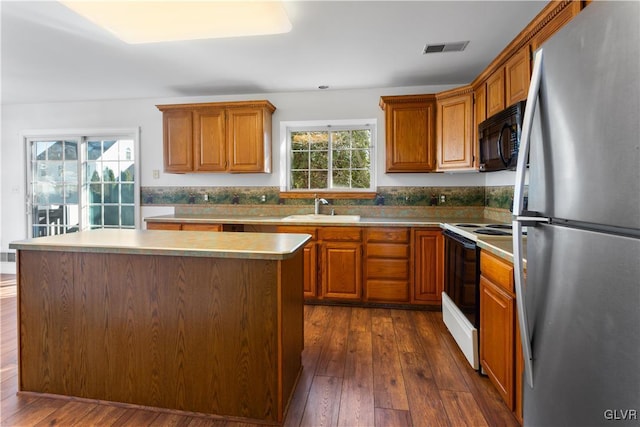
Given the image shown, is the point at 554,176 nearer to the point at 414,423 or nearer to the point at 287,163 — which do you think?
the point at 414,423

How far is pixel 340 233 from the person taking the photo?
11.2 feet

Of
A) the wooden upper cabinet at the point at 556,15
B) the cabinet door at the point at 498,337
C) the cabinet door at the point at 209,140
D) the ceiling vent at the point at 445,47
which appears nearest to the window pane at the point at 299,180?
the cabinet door at the point at 209,140

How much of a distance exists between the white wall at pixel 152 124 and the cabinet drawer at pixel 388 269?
1077mm

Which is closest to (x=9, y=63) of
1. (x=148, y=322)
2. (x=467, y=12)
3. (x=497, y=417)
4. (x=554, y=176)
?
(x=148, y=322)

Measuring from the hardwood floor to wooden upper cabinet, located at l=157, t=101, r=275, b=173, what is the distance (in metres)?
2.18

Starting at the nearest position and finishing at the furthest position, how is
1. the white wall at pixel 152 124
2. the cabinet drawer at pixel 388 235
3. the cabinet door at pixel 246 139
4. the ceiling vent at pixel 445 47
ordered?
the ceiling vent at pixel 445 47
the cabinet drawer at pixel 388 235
the cabinet door at pixel 246 139
the white wall at pixel 152 124

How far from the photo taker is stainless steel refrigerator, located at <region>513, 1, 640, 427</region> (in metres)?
0.68

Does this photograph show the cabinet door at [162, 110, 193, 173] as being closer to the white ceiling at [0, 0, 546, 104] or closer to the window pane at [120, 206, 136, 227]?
the white ceiling at [0, 0, 546, 104]

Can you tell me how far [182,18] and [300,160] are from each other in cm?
228

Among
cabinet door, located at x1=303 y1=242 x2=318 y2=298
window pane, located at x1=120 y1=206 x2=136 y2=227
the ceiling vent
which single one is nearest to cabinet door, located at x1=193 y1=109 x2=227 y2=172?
window pane, located at x1=120 y1=206 x2=136 y2=227

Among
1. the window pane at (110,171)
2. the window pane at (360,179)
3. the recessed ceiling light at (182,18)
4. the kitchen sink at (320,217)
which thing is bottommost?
the kitchen sink at (320,217)

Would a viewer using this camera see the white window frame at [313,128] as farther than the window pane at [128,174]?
No

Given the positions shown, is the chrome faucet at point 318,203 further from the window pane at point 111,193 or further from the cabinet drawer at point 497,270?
the window pane at point 111,193

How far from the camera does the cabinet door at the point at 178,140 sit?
396cm
